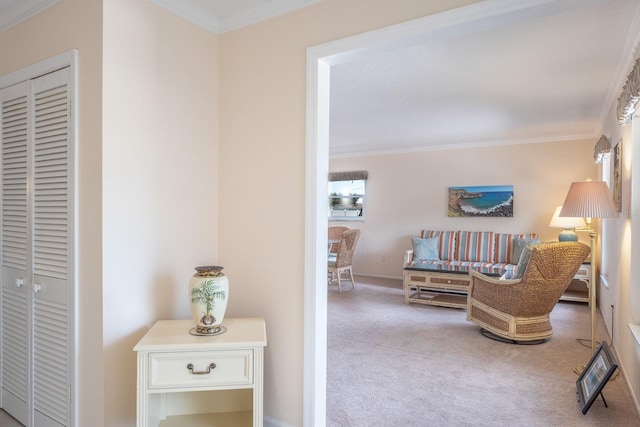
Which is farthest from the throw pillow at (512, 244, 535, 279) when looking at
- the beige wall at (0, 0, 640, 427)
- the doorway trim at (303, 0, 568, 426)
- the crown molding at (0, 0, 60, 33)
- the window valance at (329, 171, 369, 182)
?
the window valance at (329, 171, 369, 182)

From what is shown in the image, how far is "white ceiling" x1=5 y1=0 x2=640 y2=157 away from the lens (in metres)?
2.12

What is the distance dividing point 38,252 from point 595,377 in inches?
141

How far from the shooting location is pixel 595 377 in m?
2.55

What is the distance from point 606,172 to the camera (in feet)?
15.6

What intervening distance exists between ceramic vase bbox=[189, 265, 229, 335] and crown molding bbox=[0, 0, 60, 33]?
173 cm

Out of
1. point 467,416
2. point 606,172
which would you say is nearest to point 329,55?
point 467,416

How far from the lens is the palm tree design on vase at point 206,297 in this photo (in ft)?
5.89

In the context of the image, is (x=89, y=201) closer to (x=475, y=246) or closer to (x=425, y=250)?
(x=425, y=250)

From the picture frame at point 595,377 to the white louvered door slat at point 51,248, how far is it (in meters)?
3.09

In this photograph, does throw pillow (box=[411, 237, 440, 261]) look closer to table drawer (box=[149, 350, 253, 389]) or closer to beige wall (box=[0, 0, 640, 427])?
beige wall (box=[0, 0, 640, 427])

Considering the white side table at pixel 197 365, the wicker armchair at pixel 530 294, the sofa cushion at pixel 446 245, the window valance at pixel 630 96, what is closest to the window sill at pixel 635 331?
the wicker armchair at pixel 530 294

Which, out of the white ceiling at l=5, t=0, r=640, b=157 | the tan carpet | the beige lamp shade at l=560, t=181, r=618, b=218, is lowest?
the tan carpet

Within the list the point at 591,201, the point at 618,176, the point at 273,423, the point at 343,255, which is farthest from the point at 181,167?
the point at 343,255

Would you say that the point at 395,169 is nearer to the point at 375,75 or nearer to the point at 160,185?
the point at 375,75
